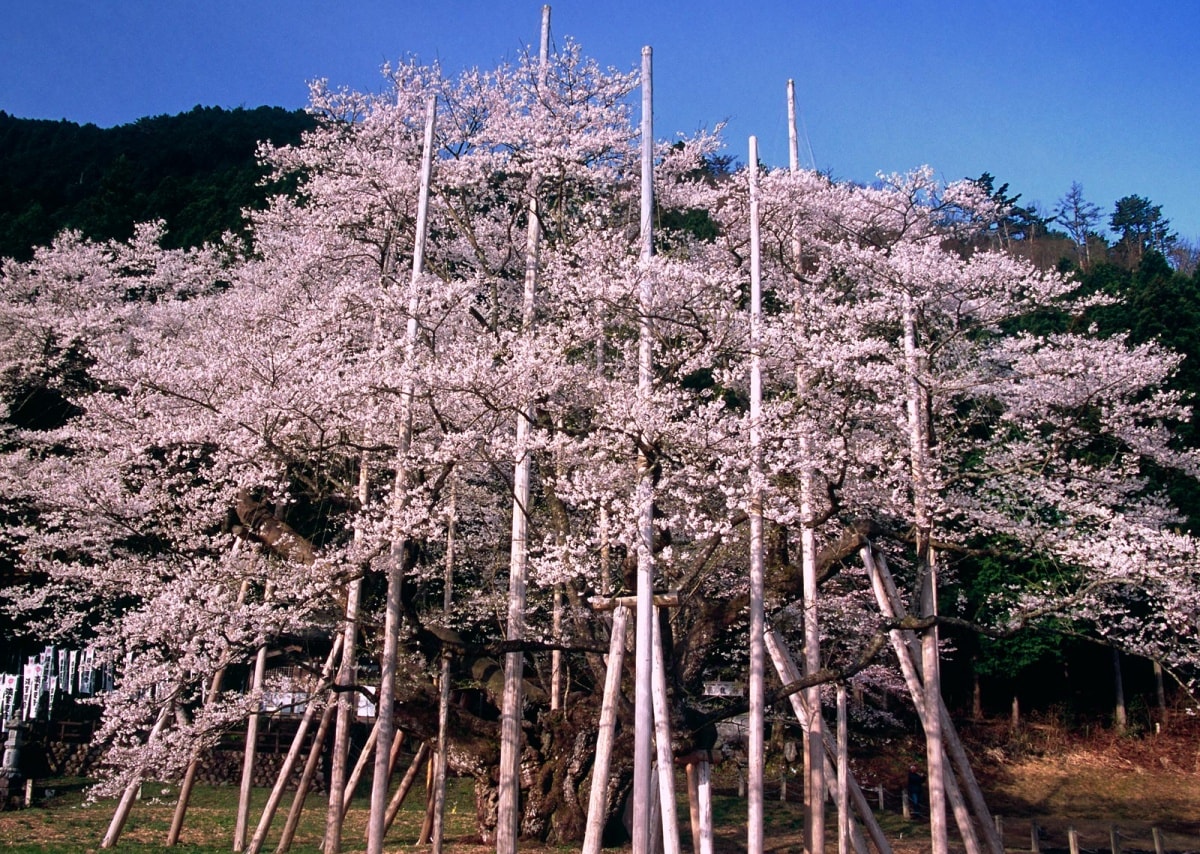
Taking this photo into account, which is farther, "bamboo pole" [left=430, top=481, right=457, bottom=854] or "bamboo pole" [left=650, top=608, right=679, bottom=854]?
"bamboo pole" [left=430, top=481, right=457, bottom=854]

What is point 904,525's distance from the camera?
51.8 feet

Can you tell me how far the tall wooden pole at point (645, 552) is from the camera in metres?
8.74

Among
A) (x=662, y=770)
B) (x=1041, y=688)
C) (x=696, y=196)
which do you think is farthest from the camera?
(x=1041, y=688)

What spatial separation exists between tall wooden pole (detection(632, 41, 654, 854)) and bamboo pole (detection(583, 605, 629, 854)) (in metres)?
0.32

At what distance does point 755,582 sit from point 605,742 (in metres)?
2.25

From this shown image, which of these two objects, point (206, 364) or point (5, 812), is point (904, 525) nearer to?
point (206, 364)

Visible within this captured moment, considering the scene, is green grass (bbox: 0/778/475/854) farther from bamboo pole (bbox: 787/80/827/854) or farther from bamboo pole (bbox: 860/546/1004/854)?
bamboo pole (bbox: 860/546/1004/854)

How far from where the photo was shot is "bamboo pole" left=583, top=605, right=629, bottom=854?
351 inches

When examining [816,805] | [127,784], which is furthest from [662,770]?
[127,784]

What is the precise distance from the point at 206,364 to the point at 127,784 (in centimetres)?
552

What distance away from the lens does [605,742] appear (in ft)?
30.9

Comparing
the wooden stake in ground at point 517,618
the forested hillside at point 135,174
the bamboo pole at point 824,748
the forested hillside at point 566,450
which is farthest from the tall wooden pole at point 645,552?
the forested hillside at point 135,174

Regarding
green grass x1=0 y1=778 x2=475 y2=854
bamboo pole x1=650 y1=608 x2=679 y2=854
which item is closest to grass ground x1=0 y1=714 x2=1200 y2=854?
green grass x1=0 y1=778 x2=475 y2=854

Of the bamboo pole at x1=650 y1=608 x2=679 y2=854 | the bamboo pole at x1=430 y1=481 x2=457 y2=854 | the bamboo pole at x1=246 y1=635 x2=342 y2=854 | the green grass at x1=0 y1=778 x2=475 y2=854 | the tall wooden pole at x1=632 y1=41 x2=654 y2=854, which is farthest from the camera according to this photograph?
the green grass at x1=0 y1=778 x2=475 y2=854
